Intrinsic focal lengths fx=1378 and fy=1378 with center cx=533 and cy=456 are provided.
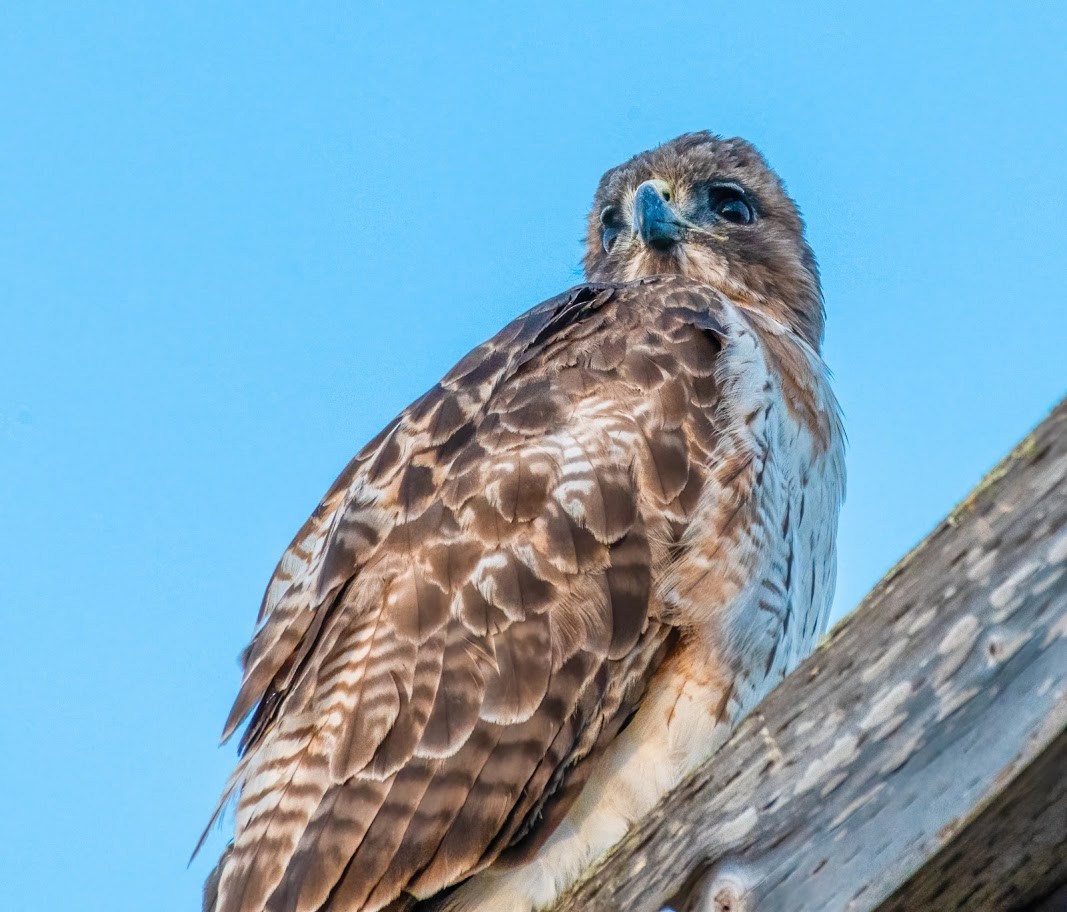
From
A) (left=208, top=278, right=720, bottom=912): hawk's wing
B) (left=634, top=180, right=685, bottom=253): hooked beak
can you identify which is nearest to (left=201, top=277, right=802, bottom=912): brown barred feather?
(left=208, top=278, right=720, bottom=912): hawk's wing

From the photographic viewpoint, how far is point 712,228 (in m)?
6.83

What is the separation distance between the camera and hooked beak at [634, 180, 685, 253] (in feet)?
21.1

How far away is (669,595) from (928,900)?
1.58m

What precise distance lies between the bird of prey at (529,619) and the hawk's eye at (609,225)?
2779 millimetres

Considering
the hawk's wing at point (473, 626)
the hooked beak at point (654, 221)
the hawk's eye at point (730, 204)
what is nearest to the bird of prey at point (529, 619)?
the hawk's wing at point (473, 626)

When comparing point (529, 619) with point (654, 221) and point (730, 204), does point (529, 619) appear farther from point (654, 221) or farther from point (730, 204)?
point (730, 204)

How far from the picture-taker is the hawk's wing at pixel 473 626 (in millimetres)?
3557

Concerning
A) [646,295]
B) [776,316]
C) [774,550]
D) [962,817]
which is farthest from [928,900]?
[776,316]

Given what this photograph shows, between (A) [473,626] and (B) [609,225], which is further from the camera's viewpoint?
(B) [609,225]

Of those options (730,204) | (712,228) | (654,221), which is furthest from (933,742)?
(730,204)

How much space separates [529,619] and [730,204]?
386 cm

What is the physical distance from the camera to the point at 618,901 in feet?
8.70

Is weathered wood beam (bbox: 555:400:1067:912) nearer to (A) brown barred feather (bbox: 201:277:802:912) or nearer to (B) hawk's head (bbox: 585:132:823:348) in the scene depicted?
(A) brown barred feather (bbox: 201:277:802:912)

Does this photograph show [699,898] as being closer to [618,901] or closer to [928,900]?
[618,901]
